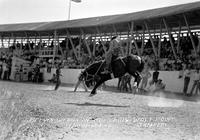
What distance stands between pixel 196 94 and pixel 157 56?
5.67 metres

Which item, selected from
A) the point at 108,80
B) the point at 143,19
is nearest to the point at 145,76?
the point at 143,19

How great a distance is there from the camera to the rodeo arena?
763 cm

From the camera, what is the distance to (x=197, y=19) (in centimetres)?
2608

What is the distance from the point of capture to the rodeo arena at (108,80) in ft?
25.0

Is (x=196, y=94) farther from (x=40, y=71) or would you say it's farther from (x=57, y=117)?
(x=40, y=71)

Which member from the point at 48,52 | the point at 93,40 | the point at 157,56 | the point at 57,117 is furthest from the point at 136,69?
the point at 48,52

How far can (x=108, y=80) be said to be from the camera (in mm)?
31109

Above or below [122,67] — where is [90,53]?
above

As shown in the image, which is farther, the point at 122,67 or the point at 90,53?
the point at 90,53

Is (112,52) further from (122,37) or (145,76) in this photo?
(122,37)

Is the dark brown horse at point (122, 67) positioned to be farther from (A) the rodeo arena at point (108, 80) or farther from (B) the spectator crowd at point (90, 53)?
(B) the spectator crowd at point (90, 53)

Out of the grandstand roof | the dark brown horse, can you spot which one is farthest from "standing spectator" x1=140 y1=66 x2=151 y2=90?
the dark brown horse

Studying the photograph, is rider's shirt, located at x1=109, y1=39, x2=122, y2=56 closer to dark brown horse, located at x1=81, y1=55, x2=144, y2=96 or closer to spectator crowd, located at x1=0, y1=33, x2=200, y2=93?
dark brown horse, located at x1=81, y1=55, x2=144, y2=96

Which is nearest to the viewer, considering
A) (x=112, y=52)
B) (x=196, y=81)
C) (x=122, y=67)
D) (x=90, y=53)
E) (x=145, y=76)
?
(x=112, y=52)
